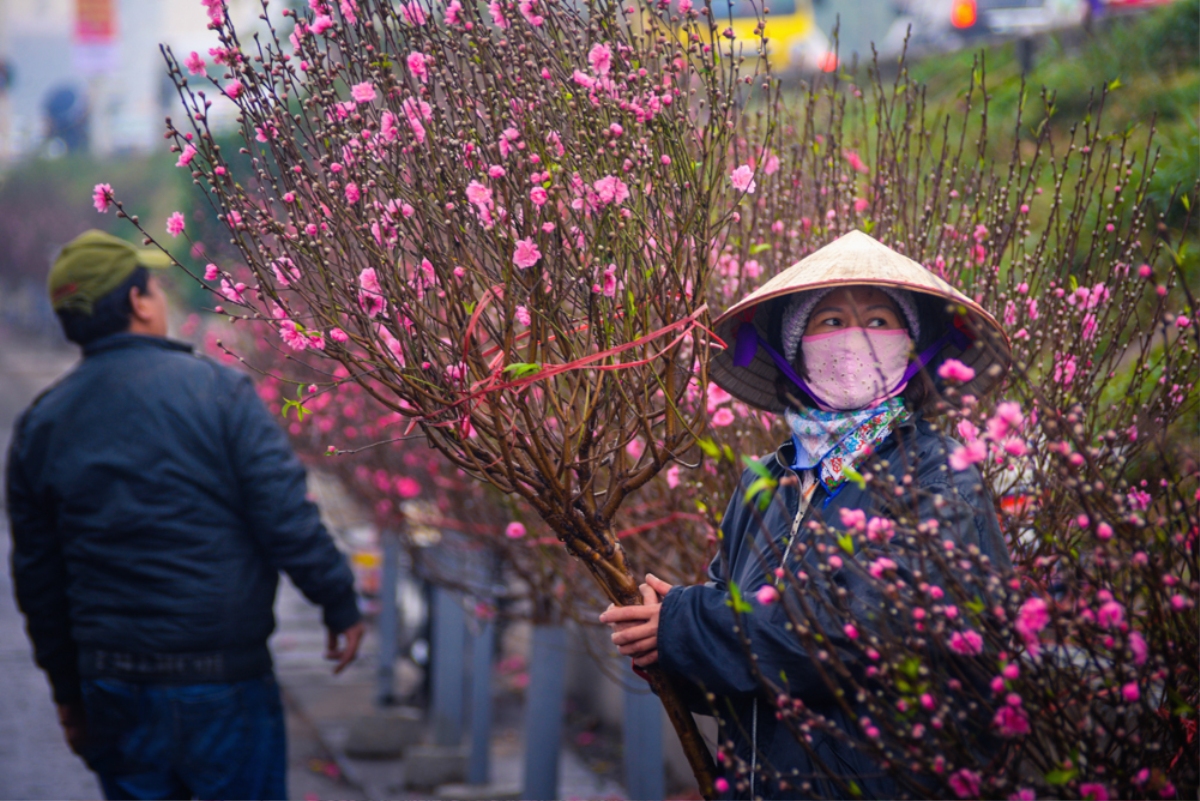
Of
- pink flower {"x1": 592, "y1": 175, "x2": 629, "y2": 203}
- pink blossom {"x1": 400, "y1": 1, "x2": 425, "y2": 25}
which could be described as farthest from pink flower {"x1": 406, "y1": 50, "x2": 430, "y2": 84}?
pink flower {"x1": 592, "y1": 175, "x2": 629, "y2": 203}

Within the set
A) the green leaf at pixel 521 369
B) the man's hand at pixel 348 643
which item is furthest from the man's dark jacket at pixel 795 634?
the man's hand at pixel 348 643

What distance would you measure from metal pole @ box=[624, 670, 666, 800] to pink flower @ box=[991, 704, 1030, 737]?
342 centimetres

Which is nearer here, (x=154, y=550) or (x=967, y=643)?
(x=967, y=643)

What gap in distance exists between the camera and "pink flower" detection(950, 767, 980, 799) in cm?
171

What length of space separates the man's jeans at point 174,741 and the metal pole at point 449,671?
3310 mm

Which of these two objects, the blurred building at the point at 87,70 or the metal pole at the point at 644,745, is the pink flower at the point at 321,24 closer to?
the metal pole at the point at 644,745

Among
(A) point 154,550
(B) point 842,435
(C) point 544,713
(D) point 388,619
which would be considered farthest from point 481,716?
(B) point 842,435

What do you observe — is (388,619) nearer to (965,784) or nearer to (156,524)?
(156,524)

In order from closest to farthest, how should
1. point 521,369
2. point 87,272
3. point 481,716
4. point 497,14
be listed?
point 521,369
point 497,14
point 87,272
point 481,716

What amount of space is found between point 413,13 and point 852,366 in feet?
4.27

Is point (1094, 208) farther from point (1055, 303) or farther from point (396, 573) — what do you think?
point (396, 573)


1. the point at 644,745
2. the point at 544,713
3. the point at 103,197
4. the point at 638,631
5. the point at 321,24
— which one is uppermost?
the point at 321,24

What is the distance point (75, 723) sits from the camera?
3600 mm

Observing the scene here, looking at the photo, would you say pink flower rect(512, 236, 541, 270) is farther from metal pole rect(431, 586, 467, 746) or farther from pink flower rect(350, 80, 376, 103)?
metal pole rect(431, 586, 467, 746)
